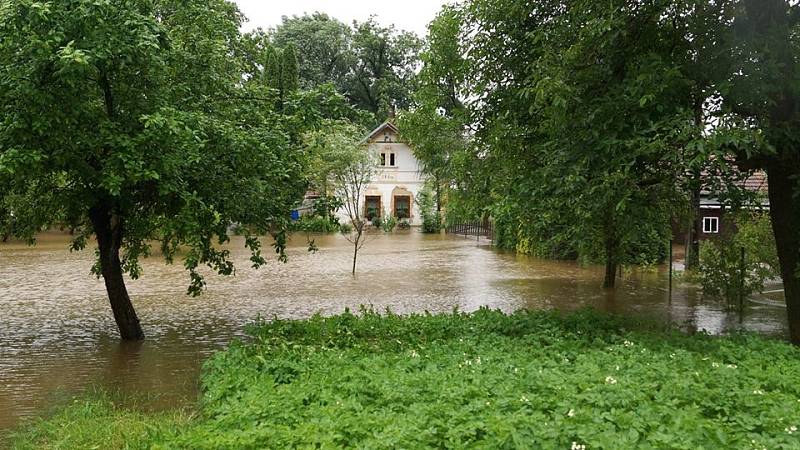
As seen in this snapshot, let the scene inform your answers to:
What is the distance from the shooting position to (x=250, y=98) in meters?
11.8

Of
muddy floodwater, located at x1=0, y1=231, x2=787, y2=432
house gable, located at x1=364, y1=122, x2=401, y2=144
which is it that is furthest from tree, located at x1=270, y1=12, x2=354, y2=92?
muddy floodwater, located at x1=0, y1=231, x2=787, y2=432

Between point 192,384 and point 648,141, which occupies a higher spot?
point 648,141

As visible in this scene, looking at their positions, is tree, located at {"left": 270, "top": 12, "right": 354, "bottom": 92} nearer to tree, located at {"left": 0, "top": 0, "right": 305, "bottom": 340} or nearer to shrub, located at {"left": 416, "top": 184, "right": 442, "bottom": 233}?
shrub, located at {"left": 416, "top": 184, "right": 442, "bottom": 233}

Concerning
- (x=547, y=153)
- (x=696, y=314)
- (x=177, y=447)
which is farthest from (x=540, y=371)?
(x=696, y=314)

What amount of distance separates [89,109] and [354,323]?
15.1 ft

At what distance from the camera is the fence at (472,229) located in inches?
1667

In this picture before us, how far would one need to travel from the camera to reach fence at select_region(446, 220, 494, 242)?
4235 centimetres

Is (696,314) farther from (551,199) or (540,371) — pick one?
(540,371)

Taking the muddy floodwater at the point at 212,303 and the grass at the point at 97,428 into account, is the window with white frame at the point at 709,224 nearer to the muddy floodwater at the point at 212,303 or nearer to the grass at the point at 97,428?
the muddy floodwater at the point at 212,303

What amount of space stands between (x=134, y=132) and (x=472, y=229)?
123 feet

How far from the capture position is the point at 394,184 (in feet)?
171

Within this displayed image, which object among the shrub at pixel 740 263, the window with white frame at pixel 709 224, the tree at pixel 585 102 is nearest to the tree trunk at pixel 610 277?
the shrub at pixel 740 263

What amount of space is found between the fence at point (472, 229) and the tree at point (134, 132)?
2961 centimetres

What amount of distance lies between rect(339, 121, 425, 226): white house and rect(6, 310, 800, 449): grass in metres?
42.7
